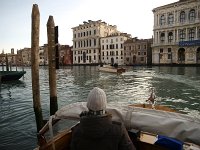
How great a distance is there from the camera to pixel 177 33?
157ft

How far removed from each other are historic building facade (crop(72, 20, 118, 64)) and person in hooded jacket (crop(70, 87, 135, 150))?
63260 millimetres

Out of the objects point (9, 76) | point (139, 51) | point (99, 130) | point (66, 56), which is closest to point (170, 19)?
point (139, 51)

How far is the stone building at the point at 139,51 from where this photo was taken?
55.9 metres

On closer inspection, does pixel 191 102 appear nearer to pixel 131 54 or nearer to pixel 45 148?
pixel 45 148

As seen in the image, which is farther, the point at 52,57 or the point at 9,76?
the point at 9,76

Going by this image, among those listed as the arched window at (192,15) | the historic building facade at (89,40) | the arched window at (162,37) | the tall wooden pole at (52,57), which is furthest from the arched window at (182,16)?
the tall wooden pole at (52,57)

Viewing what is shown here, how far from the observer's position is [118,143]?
2277 millimetres

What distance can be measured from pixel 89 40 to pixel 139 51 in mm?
16957

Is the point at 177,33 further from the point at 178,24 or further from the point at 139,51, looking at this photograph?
the point at 139,51

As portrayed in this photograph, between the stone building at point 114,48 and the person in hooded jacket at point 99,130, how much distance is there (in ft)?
187

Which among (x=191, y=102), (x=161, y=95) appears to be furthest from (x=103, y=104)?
(x=161, y=95)

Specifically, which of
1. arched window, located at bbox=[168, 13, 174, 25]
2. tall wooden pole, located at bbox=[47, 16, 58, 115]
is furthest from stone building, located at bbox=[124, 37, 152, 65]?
tall wooden pole, located at bbox=[47, 16, 58, 115]

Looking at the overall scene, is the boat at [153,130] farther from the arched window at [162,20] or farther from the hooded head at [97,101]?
the arched window at [162,20]

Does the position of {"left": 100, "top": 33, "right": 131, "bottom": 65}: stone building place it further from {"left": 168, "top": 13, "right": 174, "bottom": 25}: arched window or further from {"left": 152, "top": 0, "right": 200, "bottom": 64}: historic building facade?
{"left": 168, "top": 13, "right": 174, "bottom": 25}: arched window
